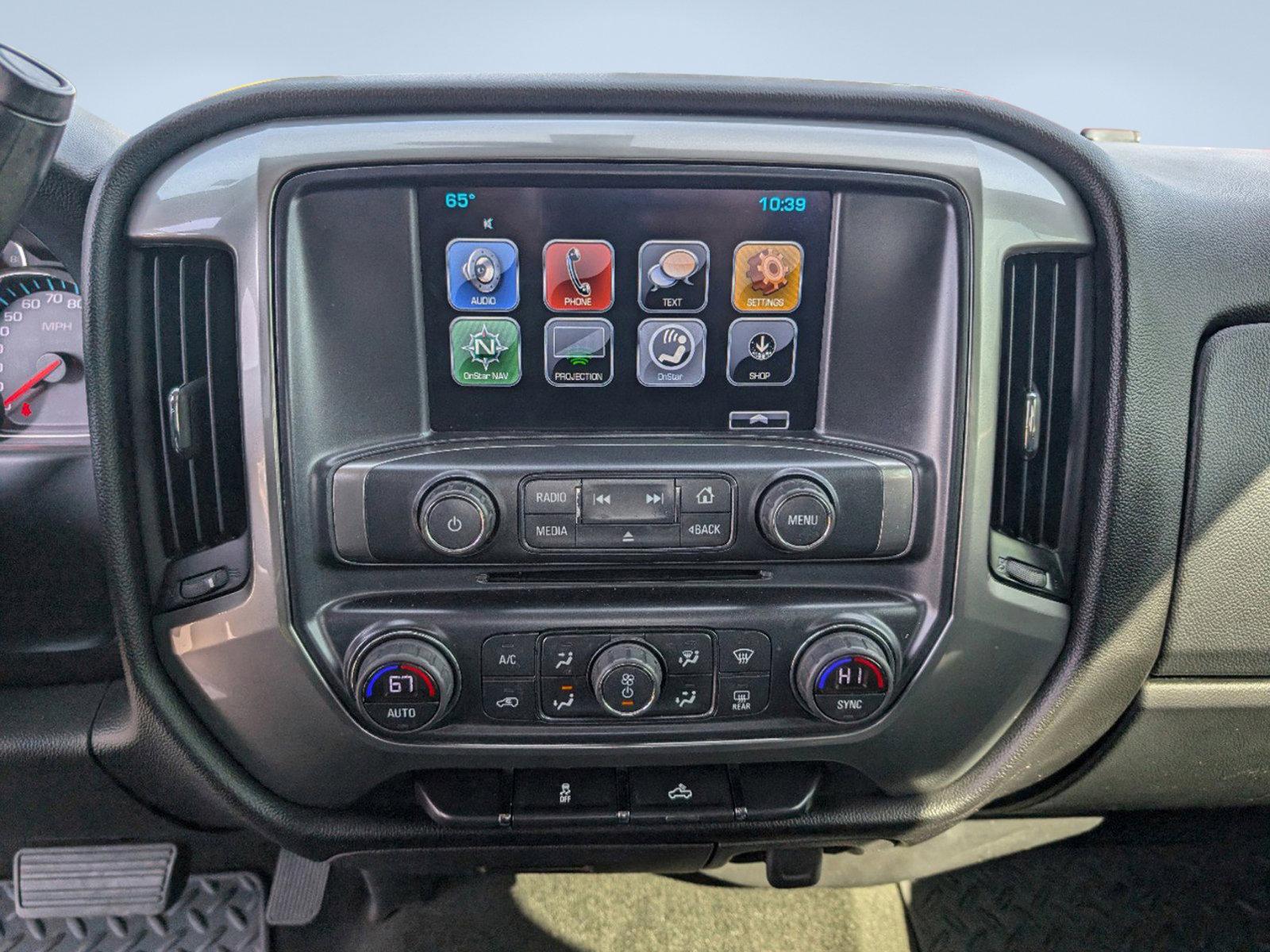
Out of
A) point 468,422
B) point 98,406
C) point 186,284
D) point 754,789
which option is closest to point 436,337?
point 468,422

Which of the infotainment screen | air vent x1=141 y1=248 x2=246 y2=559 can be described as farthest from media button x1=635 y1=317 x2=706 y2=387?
air vent x1=141 y1=248 x2=246 y2=559

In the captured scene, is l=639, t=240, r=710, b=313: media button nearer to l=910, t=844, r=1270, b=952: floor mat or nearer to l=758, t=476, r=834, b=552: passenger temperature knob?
l=758, t=476, r=834, b=552: passenger temperature knob

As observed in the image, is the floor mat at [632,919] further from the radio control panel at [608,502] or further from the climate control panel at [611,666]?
the radio control panel at [608,502]

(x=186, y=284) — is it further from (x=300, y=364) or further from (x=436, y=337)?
(x=436, y=337)

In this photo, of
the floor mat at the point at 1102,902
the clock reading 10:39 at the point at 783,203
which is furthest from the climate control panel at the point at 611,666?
the floor mat at the point at 1102,902

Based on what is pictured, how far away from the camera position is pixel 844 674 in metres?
1.11

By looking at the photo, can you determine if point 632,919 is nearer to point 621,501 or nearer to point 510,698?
point 510,698

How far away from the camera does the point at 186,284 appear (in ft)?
3.46

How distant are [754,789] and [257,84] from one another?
1050 mm

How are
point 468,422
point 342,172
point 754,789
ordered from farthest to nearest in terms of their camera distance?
point 754,789 < point 468,422 < point 342,172

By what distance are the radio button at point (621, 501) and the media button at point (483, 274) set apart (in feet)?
0.77

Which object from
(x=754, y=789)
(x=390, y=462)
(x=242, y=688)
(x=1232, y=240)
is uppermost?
(x=1232, y=240)

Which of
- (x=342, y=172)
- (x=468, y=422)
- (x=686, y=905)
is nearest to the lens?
(x=342, y=172)

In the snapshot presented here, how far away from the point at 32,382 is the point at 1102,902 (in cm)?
202
